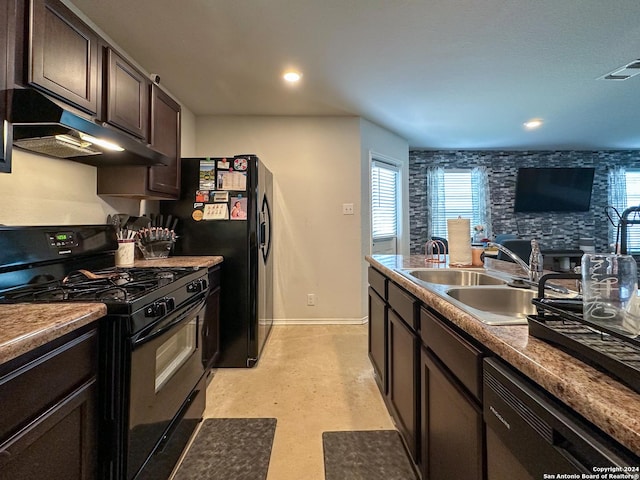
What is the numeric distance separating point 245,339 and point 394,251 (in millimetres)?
2562

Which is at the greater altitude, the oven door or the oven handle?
the oven handle

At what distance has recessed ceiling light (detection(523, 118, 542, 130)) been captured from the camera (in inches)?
151

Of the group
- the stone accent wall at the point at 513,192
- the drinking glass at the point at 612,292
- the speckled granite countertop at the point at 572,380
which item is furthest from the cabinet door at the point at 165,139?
the stone accent wall at the point at 513,192

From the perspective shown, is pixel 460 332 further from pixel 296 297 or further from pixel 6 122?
pixel 296 297

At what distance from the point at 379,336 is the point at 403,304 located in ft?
2.10

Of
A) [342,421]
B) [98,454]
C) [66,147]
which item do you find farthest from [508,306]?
[66,147]

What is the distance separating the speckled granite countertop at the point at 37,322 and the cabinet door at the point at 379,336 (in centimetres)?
143

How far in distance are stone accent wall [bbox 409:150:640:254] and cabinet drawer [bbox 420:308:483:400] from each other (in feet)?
14.4

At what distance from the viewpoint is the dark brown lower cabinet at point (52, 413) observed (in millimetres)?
713

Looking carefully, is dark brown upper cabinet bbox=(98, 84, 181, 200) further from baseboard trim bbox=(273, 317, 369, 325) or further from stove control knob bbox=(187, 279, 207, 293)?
baseboard trim bbox=(273, 317, 369, 325)

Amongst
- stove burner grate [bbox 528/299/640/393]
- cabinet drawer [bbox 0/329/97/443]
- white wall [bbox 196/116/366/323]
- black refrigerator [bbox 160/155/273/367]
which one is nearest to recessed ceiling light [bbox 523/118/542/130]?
white wall [bbox 196/116/366/323]

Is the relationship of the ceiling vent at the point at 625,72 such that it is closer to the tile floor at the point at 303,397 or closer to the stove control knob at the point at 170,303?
the tile floor at the point at 303,397

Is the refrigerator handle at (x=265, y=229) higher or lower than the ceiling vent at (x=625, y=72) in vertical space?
lower

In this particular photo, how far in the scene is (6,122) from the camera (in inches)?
41.9
